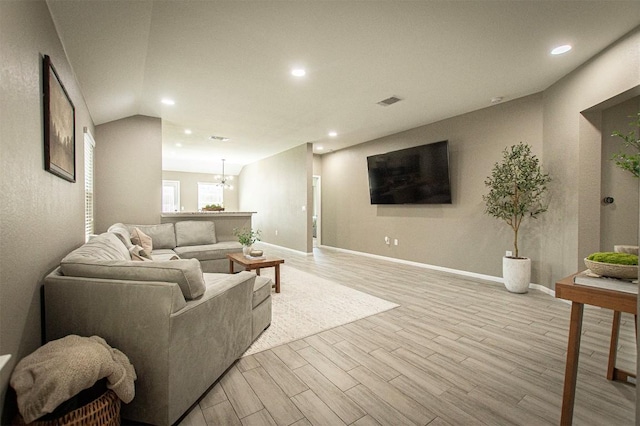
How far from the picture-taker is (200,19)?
233 centimetres

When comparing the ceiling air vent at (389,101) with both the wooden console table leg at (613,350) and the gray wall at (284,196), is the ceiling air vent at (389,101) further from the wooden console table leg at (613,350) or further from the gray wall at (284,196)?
the wooden console table leg at (613,350)

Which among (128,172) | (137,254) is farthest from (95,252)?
(128,172)

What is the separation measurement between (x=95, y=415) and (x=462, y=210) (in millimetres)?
5043

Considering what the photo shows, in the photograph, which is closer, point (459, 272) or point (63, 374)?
point (63, 374)

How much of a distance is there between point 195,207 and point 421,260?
29.1ft

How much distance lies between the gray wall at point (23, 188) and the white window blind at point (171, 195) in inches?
360

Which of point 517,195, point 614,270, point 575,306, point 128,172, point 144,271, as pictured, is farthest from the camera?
point 128,172

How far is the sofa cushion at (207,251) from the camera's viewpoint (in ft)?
14.1

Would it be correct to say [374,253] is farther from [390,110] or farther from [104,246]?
[104,246]

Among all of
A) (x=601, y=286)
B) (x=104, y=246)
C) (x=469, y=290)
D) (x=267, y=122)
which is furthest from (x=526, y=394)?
(x=267, y=122)

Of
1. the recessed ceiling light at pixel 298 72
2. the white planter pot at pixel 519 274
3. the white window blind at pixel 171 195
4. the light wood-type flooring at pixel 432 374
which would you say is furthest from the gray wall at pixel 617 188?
the white window blind at pixel 171 195

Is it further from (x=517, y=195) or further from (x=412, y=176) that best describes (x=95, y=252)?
(x=412, y=176)

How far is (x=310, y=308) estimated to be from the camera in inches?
125

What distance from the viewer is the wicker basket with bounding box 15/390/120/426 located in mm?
1082
